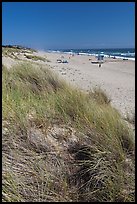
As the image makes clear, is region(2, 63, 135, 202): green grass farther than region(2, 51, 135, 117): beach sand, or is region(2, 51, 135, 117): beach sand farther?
region(2, 51, 135, 117): beach sand

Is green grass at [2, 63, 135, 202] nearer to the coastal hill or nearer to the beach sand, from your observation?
the coastal hill

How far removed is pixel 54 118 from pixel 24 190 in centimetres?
118

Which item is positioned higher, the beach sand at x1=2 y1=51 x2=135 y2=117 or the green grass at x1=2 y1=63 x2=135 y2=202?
the beach sand at x1=2 y1=51 x2=135 y2=117

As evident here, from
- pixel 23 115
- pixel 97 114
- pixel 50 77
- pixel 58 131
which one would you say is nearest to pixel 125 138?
pixel 97 114

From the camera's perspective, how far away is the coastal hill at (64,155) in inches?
72.0

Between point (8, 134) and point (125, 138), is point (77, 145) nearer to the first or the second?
point (125, 138)

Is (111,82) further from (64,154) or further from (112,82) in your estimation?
(64,154)

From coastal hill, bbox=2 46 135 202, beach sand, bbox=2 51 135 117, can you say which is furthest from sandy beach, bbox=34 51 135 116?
coastal hill, bbox=2 46 135 202

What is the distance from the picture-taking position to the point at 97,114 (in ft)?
8.75

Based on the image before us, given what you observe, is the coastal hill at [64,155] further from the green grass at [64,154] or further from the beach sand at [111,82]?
the beach sand at [111,82]

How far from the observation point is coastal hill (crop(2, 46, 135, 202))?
1829 millimetres

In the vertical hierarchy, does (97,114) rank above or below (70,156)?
A: above

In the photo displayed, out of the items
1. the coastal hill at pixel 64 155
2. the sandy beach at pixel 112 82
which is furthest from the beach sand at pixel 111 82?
the coastal hill at pixel 64 155

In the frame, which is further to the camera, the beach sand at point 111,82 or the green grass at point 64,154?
the beach sand at point 111,82
